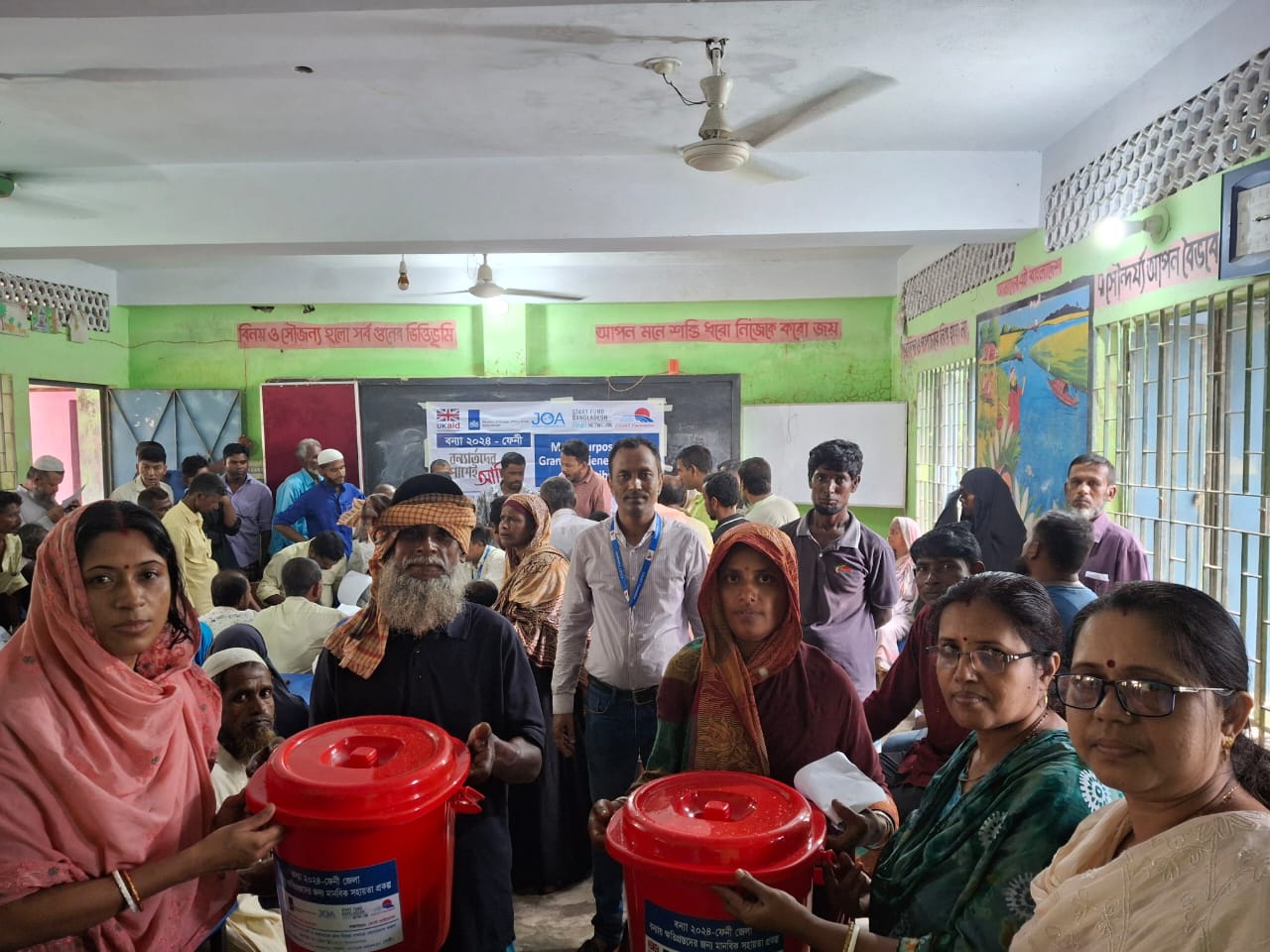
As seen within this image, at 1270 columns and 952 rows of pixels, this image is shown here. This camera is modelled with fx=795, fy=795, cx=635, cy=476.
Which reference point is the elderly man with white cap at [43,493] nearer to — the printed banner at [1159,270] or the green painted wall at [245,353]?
the green painted wall at [245,353]

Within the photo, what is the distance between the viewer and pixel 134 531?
1527 millimetres

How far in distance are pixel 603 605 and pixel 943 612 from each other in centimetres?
151

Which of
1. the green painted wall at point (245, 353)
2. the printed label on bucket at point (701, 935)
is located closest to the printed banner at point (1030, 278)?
the printed label on bucket at point (701, 935)

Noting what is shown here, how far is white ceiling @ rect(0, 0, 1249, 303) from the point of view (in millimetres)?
3398

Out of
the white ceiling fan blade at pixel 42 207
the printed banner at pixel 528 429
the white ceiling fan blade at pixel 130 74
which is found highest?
the white ceiling fan blade at pixel 130 74

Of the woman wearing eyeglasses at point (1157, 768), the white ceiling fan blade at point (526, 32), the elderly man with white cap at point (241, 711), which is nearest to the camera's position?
the woman wearing eyeglasses at point (1157, 768)

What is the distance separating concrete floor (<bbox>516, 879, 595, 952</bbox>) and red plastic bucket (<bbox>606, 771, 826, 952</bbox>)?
1.87 m

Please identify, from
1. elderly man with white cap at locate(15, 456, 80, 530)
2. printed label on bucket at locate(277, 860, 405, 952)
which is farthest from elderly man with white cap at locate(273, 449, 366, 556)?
printed label on bucket at locate(277, 860, 405, 952)

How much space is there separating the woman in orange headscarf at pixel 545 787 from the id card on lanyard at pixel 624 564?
20.2 inches

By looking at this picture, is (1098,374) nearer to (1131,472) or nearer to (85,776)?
(1131,472)

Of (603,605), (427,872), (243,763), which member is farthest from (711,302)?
(427,872)

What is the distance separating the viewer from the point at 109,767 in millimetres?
1451

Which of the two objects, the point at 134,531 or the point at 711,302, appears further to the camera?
the point at 711,302

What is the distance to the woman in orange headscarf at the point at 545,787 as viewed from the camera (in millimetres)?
3229
